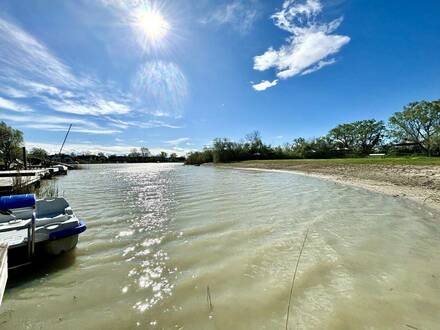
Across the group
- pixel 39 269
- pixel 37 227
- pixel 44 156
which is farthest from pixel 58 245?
pixel 44 156

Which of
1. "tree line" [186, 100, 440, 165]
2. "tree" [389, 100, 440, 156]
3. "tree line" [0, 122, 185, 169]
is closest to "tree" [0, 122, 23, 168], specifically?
"tree line" [0, 122, 185, 169]

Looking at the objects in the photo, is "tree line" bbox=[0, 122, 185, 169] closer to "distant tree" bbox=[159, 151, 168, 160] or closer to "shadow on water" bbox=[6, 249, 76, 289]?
"distant tree" bbox=[159, 151, 168, 160]

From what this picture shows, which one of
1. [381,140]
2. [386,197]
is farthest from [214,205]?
[381,140]

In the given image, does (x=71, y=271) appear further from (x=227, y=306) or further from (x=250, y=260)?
(x=250, y=260)

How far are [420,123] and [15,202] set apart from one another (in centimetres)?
6000

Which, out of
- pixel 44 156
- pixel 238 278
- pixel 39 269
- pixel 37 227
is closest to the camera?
pixel 238 278

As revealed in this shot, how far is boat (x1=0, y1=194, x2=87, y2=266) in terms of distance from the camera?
3.73 m

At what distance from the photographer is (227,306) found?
3.03m

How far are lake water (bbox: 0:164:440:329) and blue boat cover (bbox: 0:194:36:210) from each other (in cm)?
152

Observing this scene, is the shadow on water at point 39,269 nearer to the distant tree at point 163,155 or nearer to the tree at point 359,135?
the tree at point 359,135

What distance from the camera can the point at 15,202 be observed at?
4.78 meters

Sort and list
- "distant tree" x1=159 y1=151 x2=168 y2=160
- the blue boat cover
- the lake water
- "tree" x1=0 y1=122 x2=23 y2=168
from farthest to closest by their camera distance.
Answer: "distant tree" x1=159 y1=151 x2=168 y2=160, "tree" x1=0 y1=122 x2=23 y2=168, the blue boat cover, the lake water

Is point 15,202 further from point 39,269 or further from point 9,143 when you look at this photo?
point 9,143

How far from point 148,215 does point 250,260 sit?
4.95 m
